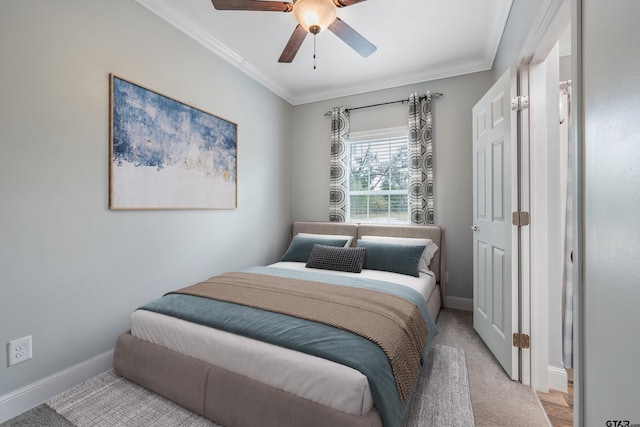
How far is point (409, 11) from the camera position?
228cm

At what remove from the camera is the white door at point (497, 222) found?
6.01ft

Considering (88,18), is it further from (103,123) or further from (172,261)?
(172,261)

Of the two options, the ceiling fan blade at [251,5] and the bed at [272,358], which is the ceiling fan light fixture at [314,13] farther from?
the bed at [272,358]

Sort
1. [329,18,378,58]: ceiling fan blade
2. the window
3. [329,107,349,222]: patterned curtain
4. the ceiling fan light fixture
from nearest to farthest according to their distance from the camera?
the ceiling fan light fixture
[329,18,378,58]: ceiling fan blade
the window
[329,107,349,222]: patterned curtain

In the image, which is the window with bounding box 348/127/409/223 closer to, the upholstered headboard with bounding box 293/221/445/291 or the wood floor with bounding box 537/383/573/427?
the upholstered headboard with bounding box 293/221/445/291

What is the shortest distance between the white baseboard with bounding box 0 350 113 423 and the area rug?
0.04m

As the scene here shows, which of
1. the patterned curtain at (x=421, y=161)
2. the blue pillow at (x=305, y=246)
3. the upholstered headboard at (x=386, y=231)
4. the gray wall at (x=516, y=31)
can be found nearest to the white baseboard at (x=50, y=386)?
the blue pillow at (x=305, y=246)

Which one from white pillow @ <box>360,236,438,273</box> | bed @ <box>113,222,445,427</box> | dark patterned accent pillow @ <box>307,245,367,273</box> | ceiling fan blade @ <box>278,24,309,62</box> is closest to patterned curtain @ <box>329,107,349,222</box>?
white pillow @ <box>360,236,438,273</box>

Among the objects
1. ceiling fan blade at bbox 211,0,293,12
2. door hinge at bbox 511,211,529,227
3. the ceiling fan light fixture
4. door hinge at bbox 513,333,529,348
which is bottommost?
door hinge at bbox 513,333,529,348

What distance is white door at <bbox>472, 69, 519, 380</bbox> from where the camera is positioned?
183 cm

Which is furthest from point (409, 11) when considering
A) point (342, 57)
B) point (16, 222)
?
point (16, 222)

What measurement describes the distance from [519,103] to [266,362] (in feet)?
7.28

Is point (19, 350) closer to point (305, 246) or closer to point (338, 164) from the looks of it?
point (305, 246)

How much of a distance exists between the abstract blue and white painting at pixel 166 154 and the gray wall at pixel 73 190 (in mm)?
75
